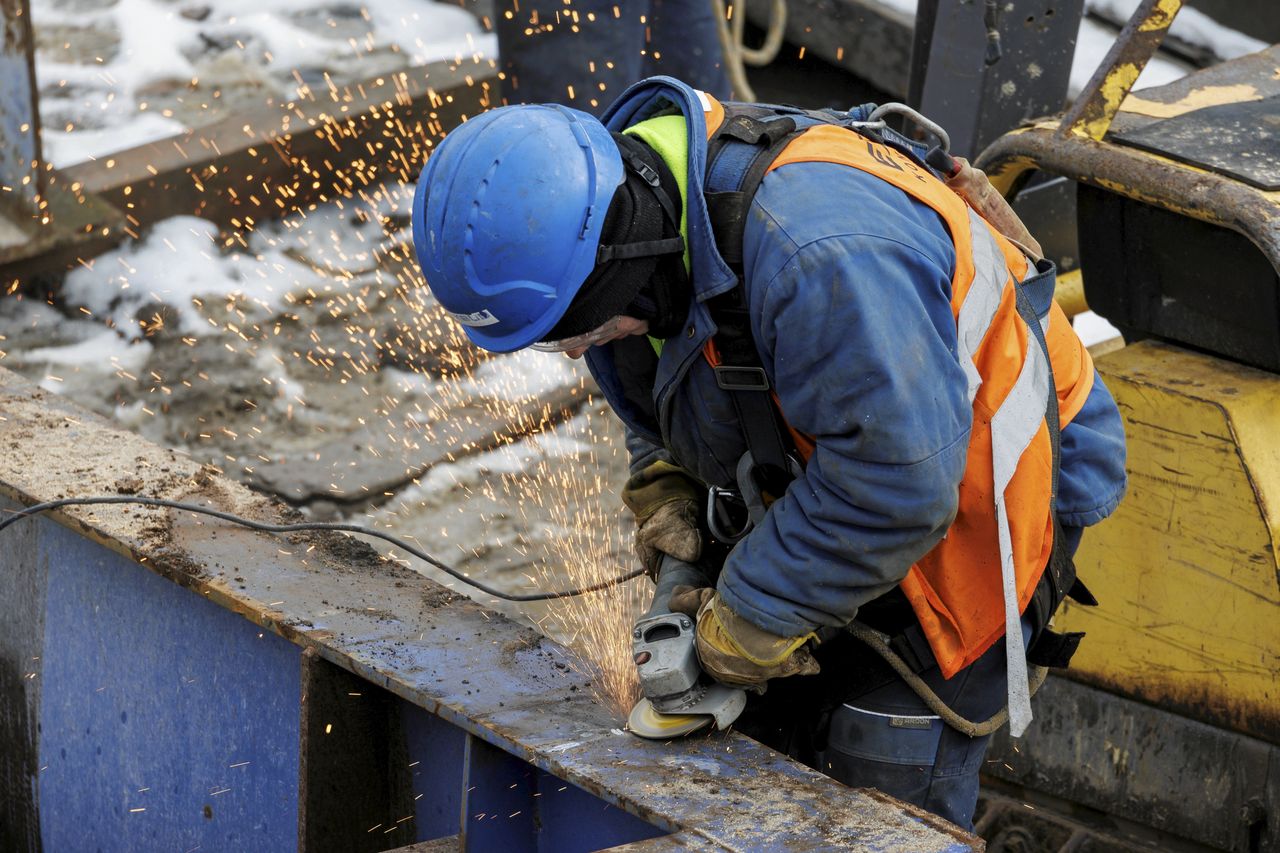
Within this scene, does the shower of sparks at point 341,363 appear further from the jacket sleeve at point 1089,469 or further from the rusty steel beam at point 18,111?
the jacket sleeve at point 1089,469

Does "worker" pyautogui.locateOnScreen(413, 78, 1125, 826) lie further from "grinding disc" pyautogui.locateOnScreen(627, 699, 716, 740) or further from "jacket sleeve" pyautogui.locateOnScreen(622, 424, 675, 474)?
"jacket sleeve" pyautogui.locateOnScreen(622, 424, 675, 474)

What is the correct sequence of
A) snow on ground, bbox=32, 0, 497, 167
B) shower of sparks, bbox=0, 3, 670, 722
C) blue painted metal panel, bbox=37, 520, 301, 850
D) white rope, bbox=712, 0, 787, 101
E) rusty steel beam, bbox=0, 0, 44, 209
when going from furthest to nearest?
snow on ground, bbox=32, 0, 497, 167 → rusty steel beam, bbox=0, 0, 44, 209 → white rope, bbox=712, 0, 787, 101 → shower of sparks, bbox=0, 3, 670, 722 → blue painted metal panel, bbox=37, 520, 301, 850

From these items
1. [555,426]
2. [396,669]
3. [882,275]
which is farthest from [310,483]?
[882,275]

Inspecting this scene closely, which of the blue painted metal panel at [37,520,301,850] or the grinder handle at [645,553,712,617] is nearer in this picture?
the grinder handle at [645,553,712,617]

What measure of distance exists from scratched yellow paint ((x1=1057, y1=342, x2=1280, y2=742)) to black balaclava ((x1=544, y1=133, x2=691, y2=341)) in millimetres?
1245

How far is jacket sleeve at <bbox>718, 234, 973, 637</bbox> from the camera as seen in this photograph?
200 cm

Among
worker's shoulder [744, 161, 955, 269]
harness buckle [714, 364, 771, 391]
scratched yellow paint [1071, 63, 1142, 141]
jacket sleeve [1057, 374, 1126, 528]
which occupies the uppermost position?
worker's shoulder [744, 161, 955, 269]

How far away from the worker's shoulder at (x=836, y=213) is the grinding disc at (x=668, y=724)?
0.71 metres

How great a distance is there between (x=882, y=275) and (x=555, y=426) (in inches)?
129

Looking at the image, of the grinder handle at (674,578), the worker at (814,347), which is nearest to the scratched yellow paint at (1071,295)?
the worker at (814,347)

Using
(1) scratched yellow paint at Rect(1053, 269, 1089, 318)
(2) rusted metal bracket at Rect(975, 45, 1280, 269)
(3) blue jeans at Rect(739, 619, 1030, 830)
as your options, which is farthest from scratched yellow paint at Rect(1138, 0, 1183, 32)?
(3) blue jeans at Rect(739, 619, 1030, 830)

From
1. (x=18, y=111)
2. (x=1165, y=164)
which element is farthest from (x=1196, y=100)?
(x=18, y=111)

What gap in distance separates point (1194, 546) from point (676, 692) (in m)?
1.28

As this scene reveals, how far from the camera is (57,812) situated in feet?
10.2
